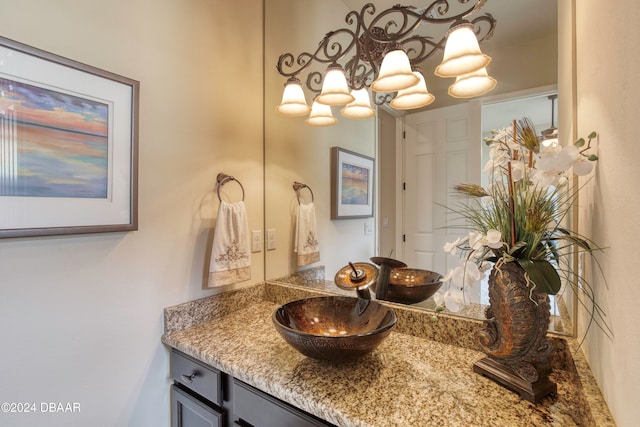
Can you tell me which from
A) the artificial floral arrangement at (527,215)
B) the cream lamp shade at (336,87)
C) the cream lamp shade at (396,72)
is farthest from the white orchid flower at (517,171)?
the cream lamp shade at (336,87)

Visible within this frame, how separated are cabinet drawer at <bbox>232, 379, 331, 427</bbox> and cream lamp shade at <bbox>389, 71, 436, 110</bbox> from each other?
1187 mm

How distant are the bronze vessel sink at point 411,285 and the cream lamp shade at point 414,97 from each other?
0.71 metres

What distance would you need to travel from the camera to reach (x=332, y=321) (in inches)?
48.4

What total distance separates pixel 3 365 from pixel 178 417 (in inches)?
25.2

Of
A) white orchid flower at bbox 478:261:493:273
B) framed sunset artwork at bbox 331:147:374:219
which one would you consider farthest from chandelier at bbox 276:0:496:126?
white orchid flower at bbox 478:261:493:273

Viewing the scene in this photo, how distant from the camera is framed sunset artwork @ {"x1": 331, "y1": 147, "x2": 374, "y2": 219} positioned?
1549 millimetres

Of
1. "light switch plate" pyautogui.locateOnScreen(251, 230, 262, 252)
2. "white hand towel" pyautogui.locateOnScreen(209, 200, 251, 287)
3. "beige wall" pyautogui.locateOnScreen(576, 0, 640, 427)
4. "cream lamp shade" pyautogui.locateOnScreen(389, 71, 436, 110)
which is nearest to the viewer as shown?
"beige wall" pyautogui.locateOnScreen(576, 0, 640, 427)

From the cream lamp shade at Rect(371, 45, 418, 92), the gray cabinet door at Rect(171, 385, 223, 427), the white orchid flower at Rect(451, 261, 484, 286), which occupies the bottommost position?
the gray cabinet door at Rect(171, 385, 223, 427)

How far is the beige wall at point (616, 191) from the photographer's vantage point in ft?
1.64

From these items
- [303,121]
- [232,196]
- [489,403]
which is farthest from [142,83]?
[489,403]

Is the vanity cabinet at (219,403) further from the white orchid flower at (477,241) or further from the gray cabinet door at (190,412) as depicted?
the white orchid flower at (477,241)

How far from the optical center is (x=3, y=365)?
868 mm

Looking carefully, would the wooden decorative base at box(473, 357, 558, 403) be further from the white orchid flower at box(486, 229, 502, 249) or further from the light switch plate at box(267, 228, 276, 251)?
the light switch plate at box(267, 228, 276, 251)

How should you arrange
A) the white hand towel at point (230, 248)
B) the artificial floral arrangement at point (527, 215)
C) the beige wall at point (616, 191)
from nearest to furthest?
the beige wall at point (616, 191) < the artificial floral arrangement at point (527, 215) < the white hand towel at point (230, 248)
